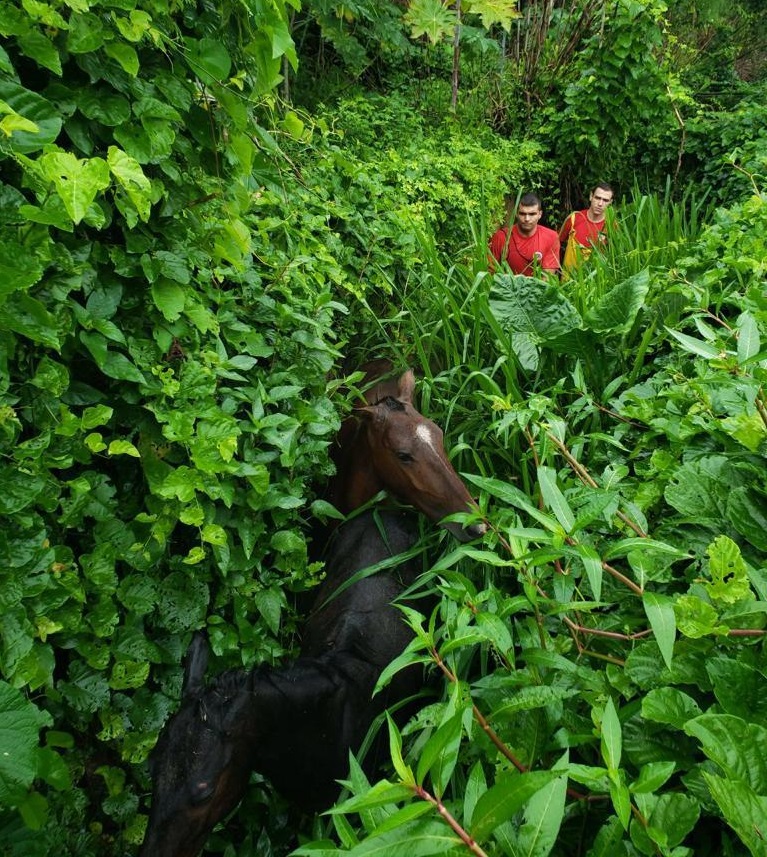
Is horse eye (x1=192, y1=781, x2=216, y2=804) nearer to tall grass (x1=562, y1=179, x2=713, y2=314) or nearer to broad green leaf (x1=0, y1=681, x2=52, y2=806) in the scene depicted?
broad green leaf (x1=0, y1=681, x2=52, y2=806)

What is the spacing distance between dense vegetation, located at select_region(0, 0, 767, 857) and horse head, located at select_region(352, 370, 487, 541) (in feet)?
0.66

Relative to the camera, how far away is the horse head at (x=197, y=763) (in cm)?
143

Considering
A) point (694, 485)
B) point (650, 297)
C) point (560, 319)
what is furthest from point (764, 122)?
point (694, 485)

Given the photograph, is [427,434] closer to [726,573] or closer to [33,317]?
[726,573]

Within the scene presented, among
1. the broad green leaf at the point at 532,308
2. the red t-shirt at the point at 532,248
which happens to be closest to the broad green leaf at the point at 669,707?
the broad green leaf at the point at 532,308

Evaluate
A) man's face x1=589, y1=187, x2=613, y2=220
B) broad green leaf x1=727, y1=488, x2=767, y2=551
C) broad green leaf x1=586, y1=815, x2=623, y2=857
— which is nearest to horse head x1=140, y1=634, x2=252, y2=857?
broad green leaf x1=586, y1=815, x2=623, y2=857

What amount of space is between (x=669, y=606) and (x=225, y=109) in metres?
1.50

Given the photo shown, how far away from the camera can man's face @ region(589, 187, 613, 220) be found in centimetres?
586

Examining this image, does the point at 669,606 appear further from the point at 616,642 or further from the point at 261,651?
the point at 261,651

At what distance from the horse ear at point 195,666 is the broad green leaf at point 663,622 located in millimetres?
1112

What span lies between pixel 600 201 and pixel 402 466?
488 centimetres

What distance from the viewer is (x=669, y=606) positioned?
1124 millimetres

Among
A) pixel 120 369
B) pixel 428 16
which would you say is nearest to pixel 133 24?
pixel 120 369

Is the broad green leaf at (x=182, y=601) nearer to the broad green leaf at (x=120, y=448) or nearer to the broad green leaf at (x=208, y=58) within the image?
the broad green leaf at (x=120, y=448)
